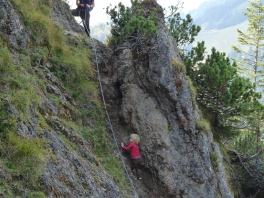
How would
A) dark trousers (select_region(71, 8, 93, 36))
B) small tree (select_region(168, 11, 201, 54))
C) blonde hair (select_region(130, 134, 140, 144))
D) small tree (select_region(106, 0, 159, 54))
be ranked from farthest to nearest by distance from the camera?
small tree (select_region(168, 11, 201, 54)), dark trousers (select_region(71, 8, 93, 36)), small tree (select_region(106, 0, 159, 54)), blonde hair (select_region(130, 134, 140, 144))

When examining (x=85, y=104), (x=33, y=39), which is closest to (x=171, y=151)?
(x=85, y=104)

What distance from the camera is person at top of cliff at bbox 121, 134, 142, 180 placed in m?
12.3

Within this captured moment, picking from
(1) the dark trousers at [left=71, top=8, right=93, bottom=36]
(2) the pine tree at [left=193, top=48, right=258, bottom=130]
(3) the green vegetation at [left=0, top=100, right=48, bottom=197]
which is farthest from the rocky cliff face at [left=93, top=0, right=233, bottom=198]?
(3) the green vegetation at [left=0, top=100, right=48, bottom=197]

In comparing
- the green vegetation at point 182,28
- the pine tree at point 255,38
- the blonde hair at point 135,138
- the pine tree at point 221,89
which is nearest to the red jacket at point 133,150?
the blonde hair at point 135,138

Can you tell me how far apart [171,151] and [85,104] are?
363 cm

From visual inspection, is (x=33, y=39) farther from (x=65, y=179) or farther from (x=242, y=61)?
(x=242, y=61)

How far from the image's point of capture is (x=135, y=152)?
40.4 feet

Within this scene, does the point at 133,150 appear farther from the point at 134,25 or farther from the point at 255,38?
the point at 255,38

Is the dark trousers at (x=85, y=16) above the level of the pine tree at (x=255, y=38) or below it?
below

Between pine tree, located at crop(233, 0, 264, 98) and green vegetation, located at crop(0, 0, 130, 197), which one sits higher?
pine tree, located at crop(233, 0, 264, 98)

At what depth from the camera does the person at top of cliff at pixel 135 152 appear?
12.3 metres

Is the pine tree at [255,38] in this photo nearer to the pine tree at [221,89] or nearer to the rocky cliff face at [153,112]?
the pine tree at [221,89]

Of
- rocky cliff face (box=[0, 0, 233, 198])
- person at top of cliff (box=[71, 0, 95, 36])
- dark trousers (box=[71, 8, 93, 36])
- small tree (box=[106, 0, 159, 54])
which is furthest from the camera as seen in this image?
dark trousers (box=[71, 8, 93, 36])

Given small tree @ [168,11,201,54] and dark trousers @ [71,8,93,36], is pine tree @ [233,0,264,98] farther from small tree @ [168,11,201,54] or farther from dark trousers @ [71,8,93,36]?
dark trousers @ [71,8,93,36]
